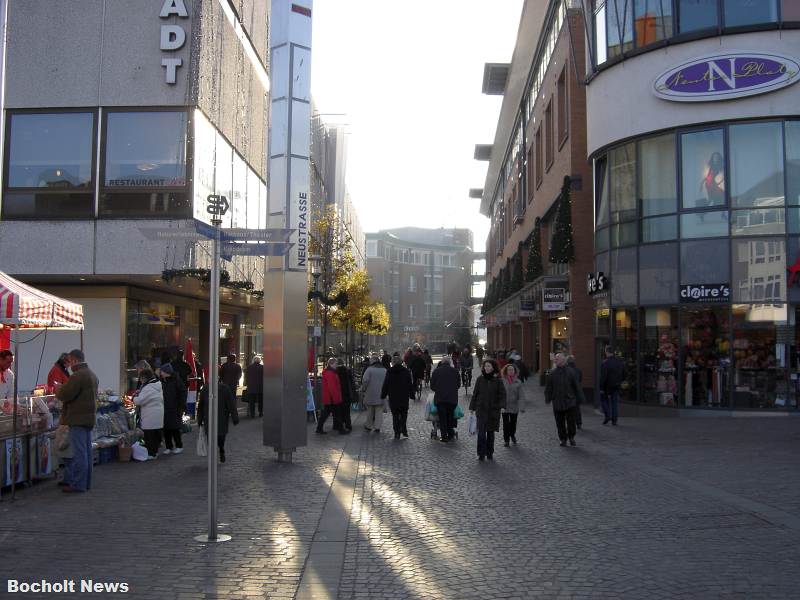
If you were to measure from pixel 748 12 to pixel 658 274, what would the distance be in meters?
6.41

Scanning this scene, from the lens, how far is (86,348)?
20.3 m

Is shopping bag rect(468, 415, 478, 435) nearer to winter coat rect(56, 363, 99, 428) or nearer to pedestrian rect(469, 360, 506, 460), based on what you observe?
pedestrian rect(469, 360, 506, 460)

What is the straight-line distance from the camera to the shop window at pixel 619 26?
2106 cm

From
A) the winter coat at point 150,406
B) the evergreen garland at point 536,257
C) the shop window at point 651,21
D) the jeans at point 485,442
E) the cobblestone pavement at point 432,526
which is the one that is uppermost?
the shop window at point 651,21

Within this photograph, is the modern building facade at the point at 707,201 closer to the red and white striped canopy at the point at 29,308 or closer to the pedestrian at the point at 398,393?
the pedestrian at the point at 398,393

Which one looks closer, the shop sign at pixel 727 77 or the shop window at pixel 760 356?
the shop window at pixel 760 356

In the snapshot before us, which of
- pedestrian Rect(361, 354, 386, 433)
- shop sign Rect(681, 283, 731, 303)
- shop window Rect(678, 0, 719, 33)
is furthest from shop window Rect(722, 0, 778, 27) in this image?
pedestrian Rect(361, 354, 386, 433)

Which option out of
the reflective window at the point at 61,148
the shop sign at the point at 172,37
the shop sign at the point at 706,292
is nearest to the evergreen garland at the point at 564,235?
the shop sign at the point at 706,292

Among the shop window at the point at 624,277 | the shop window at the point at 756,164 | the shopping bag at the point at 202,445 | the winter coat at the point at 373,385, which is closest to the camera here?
the shopping bag at the point at 202,445

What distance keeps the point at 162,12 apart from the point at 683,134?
42.0ft

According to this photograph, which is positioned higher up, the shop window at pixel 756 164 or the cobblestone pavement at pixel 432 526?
the shop window at pixel 756 164

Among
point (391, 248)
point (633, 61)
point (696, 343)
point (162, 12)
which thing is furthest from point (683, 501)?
point (391, 248)

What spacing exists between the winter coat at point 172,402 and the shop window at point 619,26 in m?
14.6

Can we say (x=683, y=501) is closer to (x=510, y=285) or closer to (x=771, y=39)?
Answer: (x=771, y=39)
